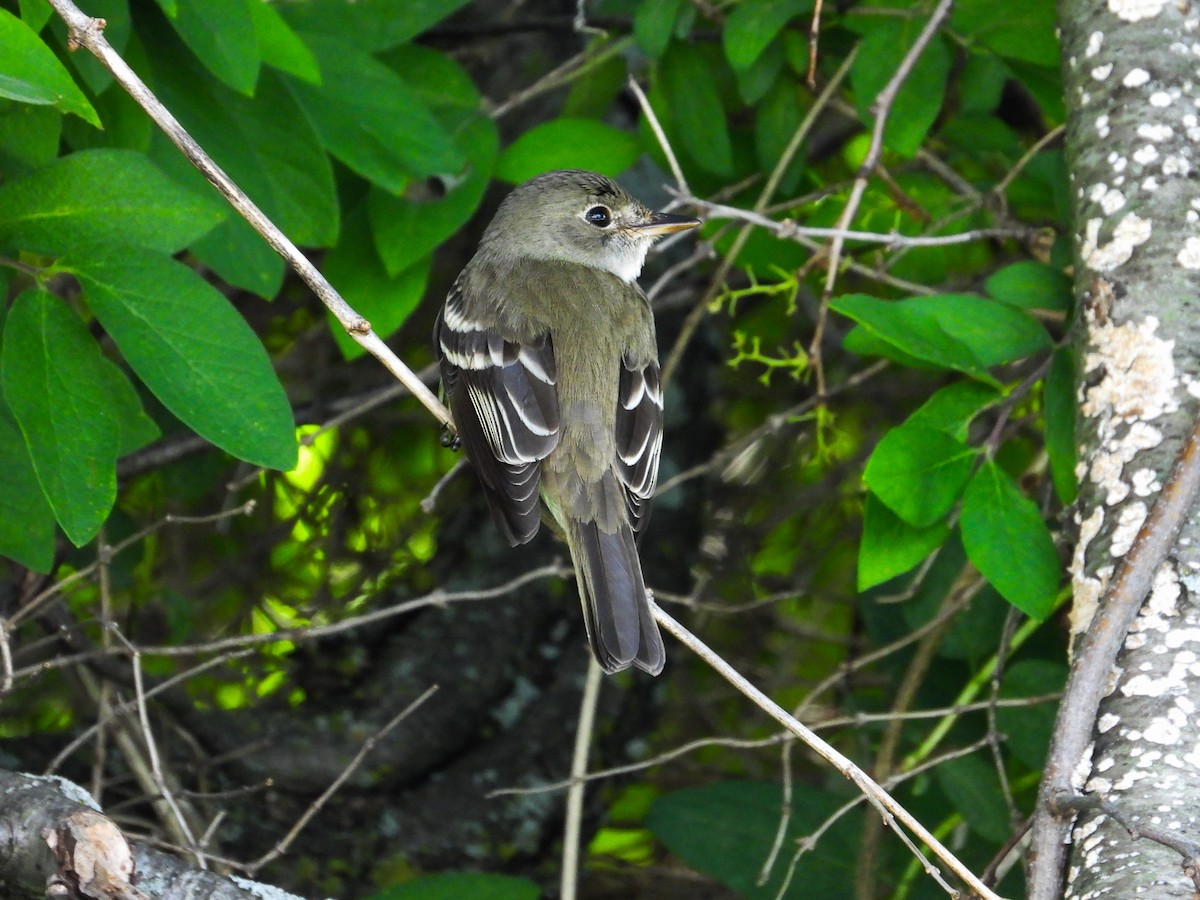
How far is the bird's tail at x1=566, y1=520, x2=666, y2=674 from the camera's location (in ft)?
9.58

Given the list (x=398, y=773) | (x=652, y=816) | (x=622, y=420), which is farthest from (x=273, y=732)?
(x=622, y=420)

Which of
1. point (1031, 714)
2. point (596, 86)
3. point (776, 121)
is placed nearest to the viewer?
point (1031, 714)

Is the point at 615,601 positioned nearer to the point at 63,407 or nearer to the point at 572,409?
the point at 572,409

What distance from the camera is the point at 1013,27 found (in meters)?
3.48

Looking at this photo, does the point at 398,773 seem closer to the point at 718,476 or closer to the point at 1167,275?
the point at 718,476

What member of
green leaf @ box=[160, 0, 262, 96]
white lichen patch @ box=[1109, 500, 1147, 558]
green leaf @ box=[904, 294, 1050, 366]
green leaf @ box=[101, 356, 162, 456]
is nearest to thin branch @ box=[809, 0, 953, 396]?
green leaf @ box=[904, 294, 1050, 366]

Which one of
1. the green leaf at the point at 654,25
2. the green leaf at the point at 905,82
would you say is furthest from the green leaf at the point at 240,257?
the green leaf at the point at 905,82

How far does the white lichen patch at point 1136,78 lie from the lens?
9.42 feet

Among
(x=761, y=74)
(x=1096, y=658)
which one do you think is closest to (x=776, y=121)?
(x=761, y=74)

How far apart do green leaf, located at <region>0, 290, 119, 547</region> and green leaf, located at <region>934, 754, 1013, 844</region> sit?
2111 mm

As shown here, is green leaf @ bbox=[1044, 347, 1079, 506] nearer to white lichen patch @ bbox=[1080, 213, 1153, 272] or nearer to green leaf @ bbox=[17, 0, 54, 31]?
white lichen patch @ bbox=[1080, 213, 1153, 272]

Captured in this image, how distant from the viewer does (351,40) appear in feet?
10.8

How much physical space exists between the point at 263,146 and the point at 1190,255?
1.94 m

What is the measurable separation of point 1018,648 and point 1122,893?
71.7 inches
